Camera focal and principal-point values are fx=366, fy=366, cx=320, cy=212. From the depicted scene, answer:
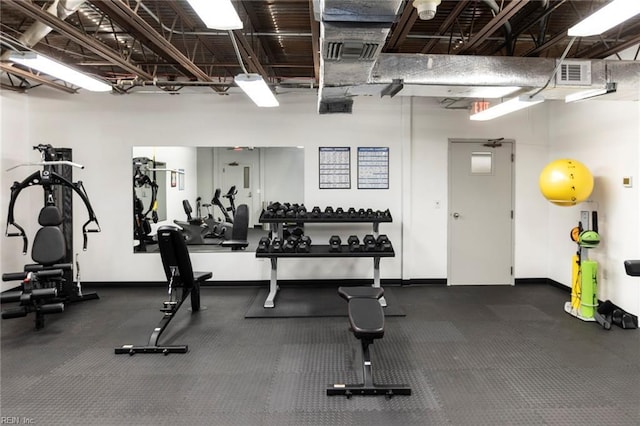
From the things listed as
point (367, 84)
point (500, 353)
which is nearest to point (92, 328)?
point (367, 84)

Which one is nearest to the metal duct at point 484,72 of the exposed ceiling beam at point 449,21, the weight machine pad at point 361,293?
the exposed ceiling beam at point 449,21

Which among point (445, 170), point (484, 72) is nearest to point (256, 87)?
point (484, 72)

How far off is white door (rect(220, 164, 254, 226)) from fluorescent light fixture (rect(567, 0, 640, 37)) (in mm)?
4189

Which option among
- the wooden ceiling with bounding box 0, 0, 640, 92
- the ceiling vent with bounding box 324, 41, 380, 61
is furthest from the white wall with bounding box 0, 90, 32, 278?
the ceiling vent with bounding box 324, 41, 380, 61

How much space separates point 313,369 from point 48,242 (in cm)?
335

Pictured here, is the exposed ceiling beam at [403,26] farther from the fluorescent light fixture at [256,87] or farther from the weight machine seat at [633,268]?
the weight machine seat at [633,268]

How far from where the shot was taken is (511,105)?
12.7 feet

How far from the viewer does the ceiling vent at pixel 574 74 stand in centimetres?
327

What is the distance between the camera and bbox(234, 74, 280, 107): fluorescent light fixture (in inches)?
135

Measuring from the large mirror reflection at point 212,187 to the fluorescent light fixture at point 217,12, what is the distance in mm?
3040

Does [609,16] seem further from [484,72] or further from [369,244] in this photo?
[369,244]

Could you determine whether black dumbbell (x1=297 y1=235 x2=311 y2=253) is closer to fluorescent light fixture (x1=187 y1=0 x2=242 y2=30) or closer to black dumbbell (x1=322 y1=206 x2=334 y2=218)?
black dumbbell (x1=322 y1=206 x2=334 y2=218)

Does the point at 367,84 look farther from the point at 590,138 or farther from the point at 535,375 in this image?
the point at 590,138

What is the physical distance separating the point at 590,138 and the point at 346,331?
376 cm
